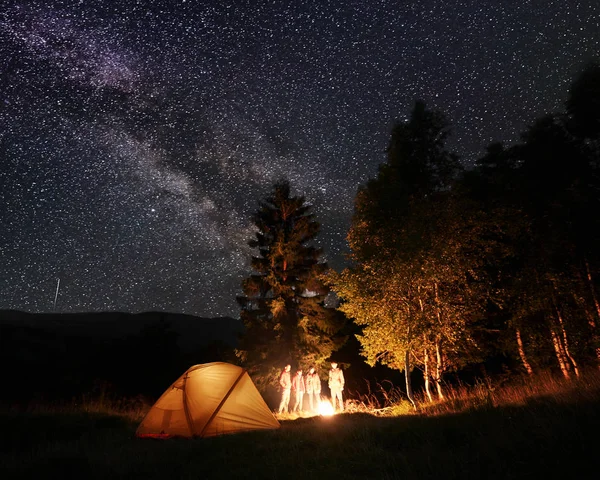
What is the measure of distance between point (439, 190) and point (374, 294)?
588 cm

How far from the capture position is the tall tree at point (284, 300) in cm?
2153

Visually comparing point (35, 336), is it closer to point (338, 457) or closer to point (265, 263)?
point (265, 263)

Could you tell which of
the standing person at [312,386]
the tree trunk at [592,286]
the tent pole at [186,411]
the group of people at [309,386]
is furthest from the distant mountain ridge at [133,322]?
the tree trunk at [592,286]

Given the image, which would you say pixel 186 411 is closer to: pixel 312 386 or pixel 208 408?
pixel 208 408

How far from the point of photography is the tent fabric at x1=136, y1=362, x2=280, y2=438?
958 cm

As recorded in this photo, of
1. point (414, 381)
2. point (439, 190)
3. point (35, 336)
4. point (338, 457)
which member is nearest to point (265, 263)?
point (439, 190)

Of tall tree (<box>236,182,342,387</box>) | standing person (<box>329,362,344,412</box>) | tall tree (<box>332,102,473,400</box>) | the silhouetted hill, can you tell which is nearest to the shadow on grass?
tall tree (<box>332,102,473,400</box>)

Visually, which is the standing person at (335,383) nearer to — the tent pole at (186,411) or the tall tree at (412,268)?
the tall tree at (412,268)

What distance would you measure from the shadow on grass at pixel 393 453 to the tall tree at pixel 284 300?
14.0 meters

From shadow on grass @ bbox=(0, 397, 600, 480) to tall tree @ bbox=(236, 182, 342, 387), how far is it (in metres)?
14.0

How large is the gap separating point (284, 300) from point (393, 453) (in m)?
17.7

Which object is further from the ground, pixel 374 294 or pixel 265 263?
pixel 265 263

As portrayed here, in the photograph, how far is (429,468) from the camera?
154 inches

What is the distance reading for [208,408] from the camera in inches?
388
